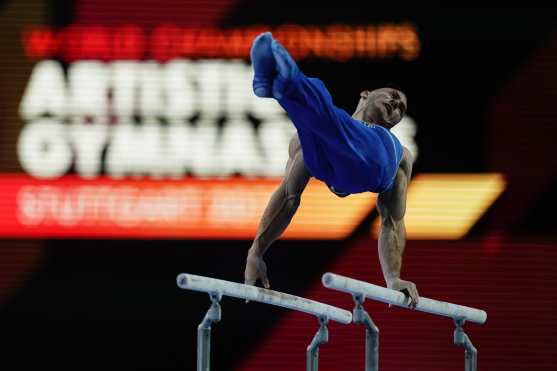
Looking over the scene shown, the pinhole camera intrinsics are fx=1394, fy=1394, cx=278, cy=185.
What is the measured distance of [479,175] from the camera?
28.9ft

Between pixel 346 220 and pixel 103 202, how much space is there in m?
1.53

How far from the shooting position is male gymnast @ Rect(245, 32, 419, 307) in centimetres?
498

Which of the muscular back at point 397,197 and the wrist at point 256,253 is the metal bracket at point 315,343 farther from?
the muscular back at point 397,197

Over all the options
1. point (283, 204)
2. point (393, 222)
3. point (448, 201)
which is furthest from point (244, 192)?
point (283, 204)

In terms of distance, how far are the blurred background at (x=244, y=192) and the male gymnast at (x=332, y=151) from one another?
9.57 feet

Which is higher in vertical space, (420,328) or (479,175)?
(479,175)

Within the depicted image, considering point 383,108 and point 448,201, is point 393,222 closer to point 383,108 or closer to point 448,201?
point 383,108

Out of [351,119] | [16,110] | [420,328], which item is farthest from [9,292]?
[351,119]

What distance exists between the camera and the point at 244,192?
877 centimetres

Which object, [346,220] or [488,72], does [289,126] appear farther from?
[488,72]

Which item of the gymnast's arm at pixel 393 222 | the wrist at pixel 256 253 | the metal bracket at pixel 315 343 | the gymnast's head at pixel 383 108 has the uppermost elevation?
the gymnast's head at pixel 383 108

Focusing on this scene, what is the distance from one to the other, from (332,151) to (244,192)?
3.44 meters

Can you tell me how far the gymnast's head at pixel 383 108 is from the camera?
5.80 meters

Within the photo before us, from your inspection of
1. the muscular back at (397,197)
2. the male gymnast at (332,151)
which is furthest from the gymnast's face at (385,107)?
the muscular back at (397,197)
